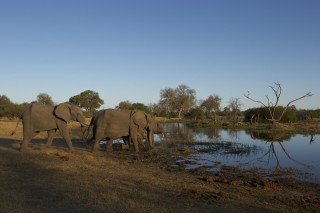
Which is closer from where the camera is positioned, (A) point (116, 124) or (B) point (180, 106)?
(A) point (116, 124)

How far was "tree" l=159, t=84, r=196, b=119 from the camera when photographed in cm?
9681

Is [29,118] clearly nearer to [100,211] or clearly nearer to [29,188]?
[29,188]

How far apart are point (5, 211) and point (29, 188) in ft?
7.00

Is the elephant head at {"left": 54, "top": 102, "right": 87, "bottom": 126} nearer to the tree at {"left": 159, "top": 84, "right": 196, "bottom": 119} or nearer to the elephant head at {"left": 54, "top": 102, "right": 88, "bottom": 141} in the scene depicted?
the elephant head at {"left": 54, "top": 102, "right": 88, "bottom": 141}

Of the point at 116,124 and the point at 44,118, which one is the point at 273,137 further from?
the point at 44,118

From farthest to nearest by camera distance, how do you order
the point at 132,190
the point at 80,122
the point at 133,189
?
the point at 80,122 → the point at 133,189 → the point at 132,190

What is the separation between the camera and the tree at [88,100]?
77.6 meters

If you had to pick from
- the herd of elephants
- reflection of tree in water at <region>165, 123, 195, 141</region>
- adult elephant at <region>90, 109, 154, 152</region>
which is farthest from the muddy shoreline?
reflection of tree in water at <region>165, 123, 195, 141</region>

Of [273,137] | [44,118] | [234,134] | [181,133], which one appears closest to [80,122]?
[44,118]

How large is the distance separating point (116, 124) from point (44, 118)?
3.77m

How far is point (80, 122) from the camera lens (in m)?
19.3

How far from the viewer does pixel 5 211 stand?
7.66 metres

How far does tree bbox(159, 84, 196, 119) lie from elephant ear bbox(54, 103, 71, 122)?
76008 millimetres

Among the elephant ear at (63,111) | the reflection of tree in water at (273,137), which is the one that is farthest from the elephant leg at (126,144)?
the reflection of tree in water at (273,137)
